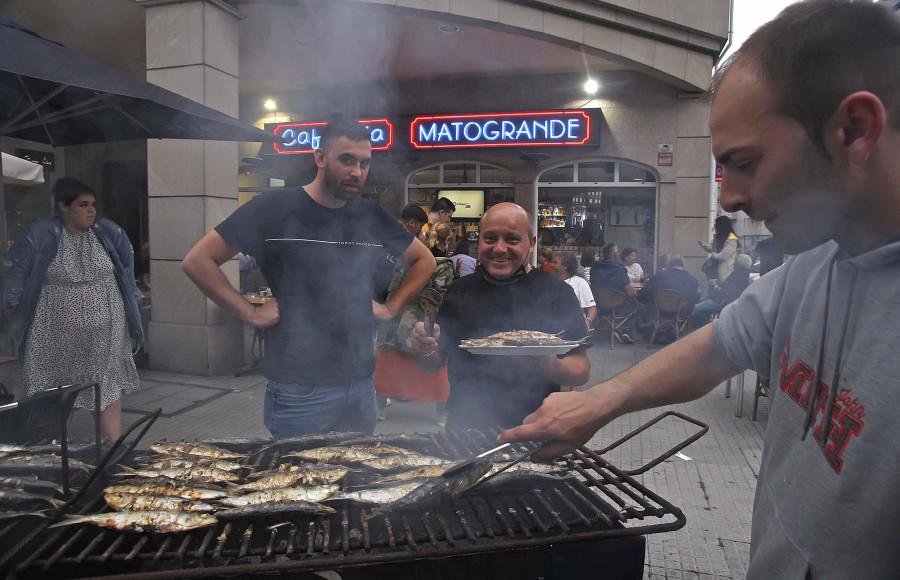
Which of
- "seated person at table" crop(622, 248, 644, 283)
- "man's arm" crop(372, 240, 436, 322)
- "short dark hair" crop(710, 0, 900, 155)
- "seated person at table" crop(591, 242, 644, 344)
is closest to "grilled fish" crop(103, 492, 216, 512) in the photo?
"man's arm" crop(372, 240, 436, 322)

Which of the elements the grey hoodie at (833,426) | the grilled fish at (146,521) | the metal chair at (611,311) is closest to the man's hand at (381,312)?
the grilled fish at (146,521)

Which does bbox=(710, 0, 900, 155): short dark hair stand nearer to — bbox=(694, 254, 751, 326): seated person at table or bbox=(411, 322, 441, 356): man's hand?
bbox=(411, 322, 441, 356): man's hand

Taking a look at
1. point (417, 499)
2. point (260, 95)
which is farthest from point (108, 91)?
point (260, 95)

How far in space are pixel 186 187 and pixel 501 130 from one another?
6.49 metres

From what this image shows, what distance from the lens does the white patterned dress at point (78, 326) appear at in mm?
4395

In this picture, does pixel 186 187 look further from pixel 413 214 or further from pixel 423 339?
pixel 423 339

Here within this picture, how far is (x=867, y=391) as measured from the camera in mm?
1059

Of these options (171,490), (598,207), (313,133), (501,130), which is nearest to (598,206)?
(598,207)

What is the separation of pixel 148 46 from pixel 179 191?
203cm

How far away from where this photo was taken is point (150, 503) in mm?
1878

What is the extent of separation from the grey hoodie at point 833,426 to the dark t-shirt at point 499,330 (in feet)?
4.89

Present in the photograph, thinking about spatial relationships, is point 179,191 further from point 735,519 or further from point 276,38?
point 735,519

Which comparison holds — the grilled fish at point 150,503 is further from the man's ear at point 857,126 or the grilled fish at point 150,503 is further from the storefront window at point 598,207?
the storefront window at point 598,207

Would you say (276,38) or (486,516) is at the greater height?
(276,38)
